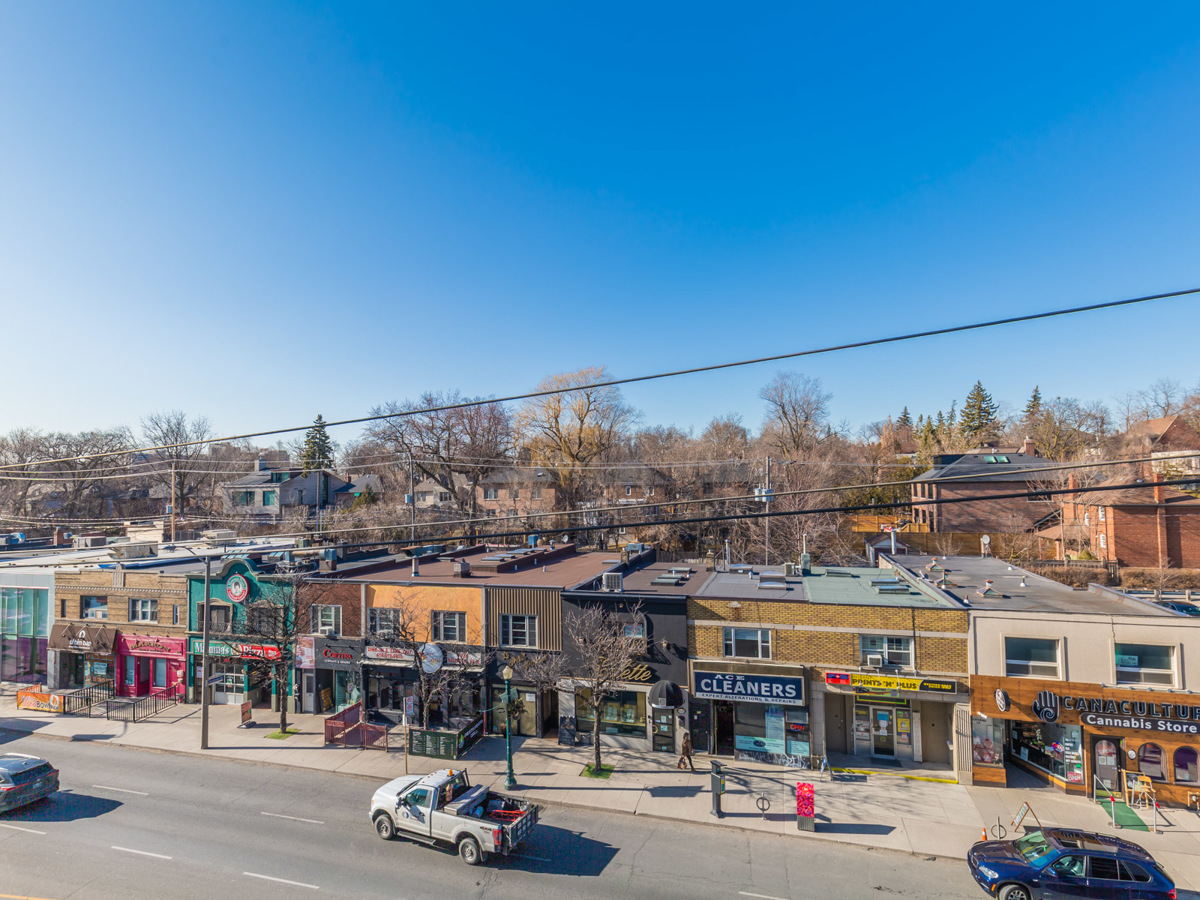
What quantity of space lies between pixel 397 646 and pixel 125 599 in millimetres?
17297

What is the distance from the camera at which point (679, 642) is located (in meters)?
23.4

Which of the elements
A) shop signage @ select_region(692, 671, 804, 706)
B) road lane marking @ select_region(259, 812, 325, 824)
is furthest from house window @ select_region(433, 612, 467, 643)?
shop signage @ select_region(692, 671, 804, 706)

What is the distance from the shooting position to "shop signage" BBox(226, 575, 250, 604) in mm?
26438

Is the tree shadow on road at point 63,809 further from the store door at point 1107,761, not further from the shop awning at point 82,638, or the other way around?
the store door at point 1107,761

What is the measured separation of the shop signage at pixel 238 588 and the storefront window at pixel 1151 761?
1320 inches

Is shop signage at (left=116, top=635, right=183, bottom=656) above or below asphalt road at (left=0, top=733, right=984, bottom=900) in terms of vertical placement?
above

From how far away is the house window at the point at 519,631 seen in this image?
2528 cm

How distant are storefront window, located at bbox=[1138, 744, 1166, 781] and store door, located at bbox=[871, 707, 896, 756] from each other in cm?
715

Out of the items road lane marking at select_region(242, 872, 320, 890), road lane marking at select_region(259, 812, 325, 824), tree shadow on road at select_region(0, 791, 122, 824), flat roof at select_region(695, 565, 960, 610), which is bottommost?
road lane marking at select_region(259, 812, 325, 824)

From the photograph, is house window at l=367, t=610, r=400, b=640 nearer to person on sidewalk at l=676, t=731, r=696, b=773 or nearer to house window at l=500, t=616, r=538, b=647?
house window at l=500, t=616, r=538, b=647

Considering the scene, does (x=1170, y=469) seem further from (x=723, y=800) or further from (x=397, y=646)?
(x=397, y=646)

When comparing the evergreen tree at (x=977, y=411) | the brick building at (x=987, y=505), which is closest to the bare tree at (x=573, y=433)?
the brick building at (x=987, y=505)

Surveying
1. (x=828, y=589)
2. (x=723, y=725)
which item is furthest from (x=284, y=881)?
(x=828, y=589)

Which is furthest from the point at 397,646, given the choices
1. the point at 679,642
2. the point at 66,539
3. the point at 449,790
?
the point at 66,539
